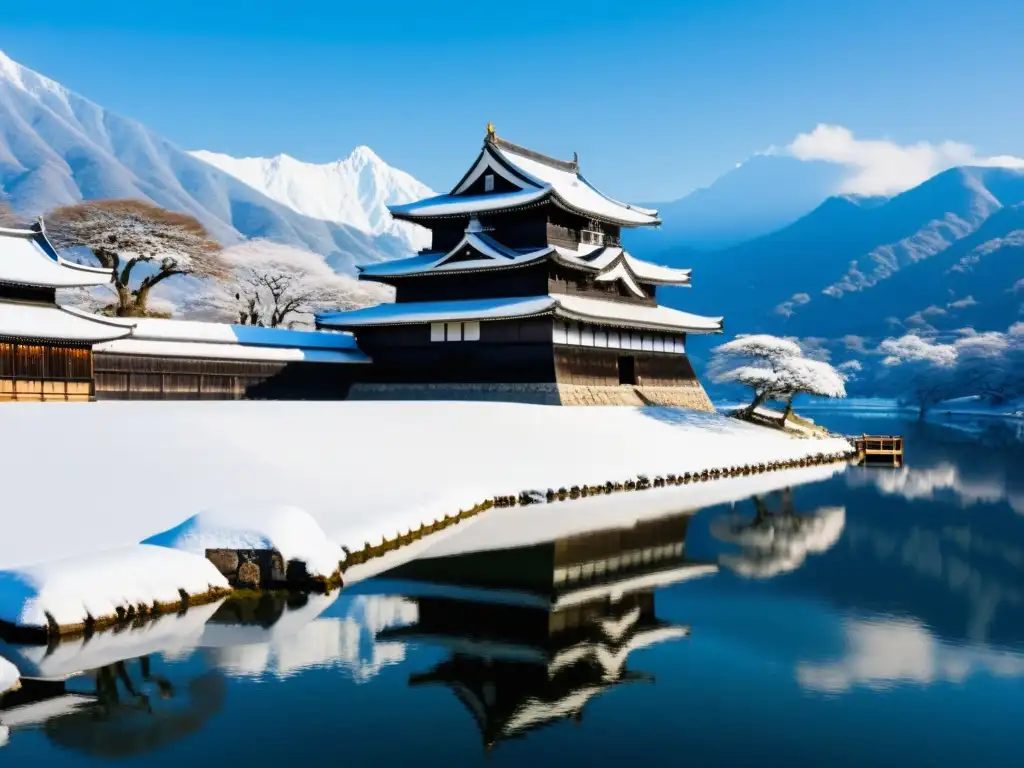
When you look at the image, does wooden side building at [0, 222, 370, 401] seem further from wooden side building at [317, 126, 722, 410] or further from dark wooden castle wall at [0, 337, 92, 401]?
wooden side building at [317, 126, 722, 410]

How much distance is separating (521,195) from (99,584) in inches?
1299

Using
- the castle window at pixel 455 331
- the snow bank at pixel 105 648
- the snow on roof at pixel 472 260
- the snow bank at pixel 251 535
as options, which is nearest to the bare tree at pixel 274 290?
the snow on roof at pixel 472 260

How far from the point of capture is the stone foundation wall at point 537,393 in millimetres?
39125

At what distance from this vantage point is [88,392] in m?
31.1

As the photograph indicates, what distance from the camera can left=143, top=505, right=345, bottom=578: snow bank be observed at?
614 inches

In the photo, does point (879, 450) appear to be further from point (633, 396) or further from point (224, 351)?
point (224, 351)

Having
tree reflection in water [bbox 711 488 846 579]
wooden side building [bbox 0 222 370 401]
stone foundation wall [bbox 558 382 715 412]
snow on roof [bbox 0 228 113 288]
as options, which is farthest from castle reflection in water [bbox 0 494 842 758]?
stone foundation wall [bbox 558 382 715 412]

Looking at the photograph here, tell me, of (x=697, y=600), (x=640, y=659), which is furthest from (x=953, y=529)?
(x=640, y=659)

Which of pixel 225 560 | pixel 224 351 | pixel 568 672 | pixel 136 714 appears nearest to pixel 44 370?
pixel 224 351

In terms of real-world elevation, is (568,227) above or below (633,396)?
above

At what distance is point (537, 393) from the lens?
129 ft

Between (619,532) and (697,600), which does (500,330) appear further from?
(697,600)

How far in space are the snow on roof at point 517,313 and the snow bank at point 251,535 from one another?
22.8m

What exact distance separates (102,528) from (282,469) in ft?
20.2
